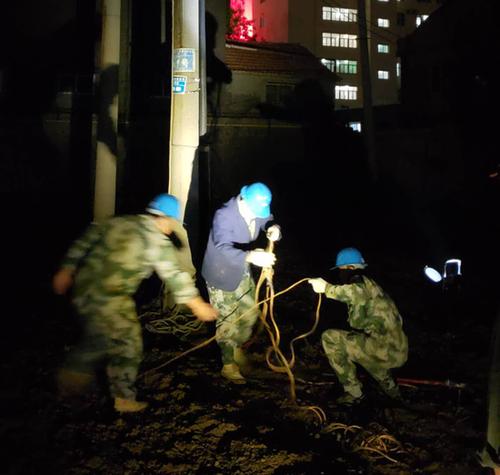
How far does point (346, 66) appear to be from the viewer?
160ft

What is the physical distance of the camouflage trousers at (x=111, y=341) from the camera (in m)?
4.15

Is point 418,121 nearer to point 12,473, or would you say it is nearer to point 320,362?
point 320,362

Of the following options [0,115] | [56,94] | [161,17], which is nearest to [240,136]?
[161,17]

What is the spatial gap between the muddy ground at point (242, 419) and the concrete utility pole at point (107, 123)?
2134 millimetres

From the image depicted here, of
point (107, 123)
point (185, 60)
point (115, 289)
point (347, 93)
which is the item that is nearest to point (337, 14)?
point (347, 93)

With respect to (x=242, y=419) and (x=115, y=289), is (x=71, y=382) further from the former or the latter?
(x=242, y=419)

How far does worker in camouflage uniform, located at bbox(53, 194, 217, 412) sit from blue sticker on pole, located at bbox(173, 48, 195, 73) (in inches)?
107

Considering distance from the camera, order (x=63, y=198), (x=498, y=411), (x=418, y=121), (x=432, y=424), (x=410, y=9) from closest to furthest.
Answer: (x=498, y=411) < (x=432, y=424) < (x=63, y=198) < (x=418, y=121) < (x=410, y=9)

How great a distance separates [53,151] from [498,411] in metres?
19.0

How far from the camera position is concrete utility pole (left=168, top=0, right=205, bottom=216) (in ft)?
20.7

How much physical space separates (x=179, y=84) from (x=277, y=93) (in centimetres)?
1738

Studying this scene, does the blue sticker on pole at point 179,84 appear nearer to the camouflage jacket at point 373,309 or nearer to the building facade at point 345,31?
the camouflage jacket at point 373,309

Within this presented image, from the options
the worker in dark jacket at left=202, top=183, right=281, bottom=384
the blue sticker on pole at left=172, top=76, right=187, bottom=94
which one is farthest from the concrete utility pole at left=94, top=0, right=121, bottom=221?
the worker in dark jacket at left=202, top=183, right=281, bottom=384

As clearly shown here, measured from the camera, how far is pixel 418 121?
22531mm
